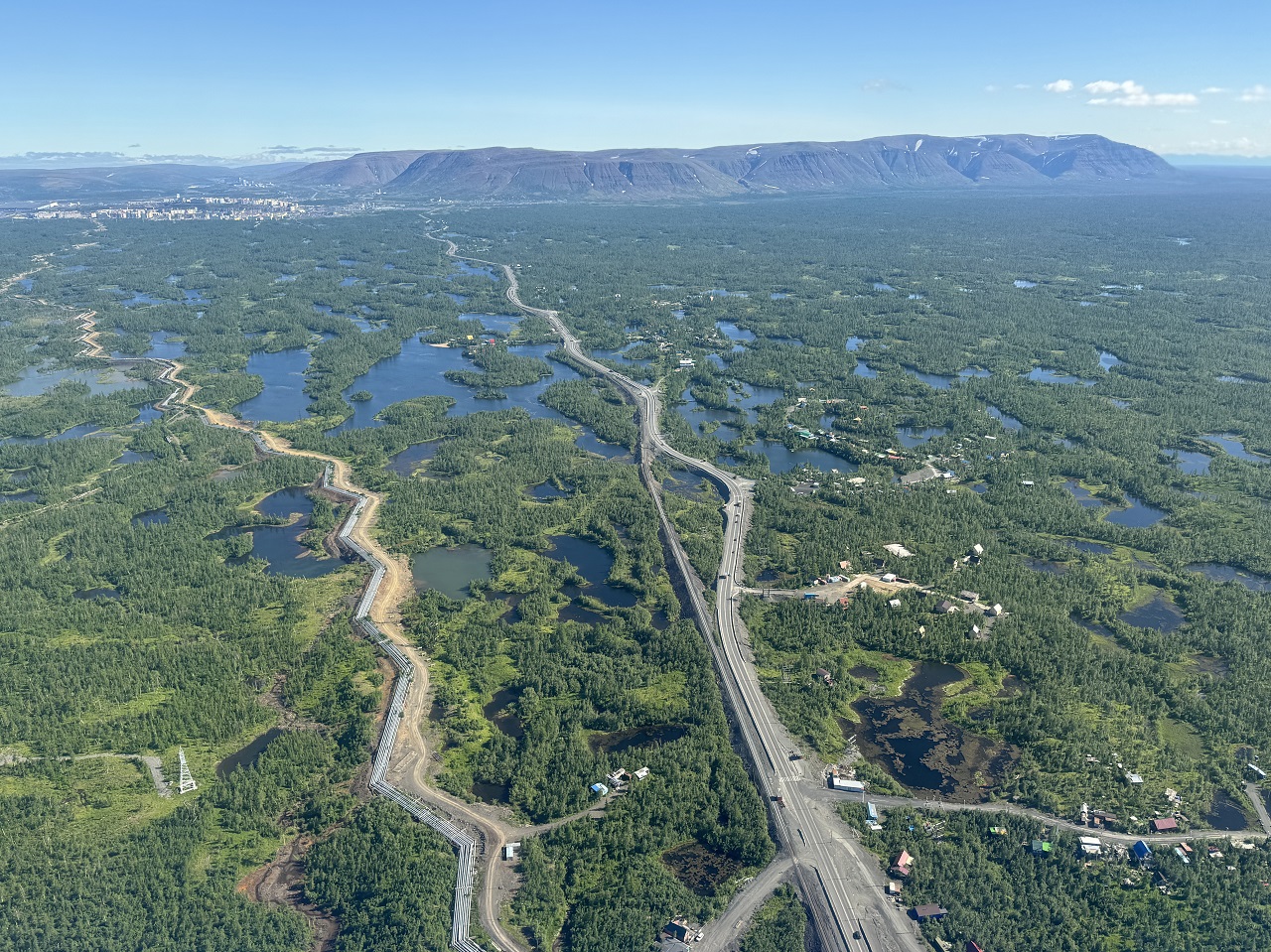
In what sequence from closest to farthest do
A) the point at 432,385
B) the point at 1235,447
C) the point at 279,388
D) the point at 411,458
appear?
1. the point at 411,458
2. the point at 1235,447
3. the point at 279,388
4. the point at 432,385

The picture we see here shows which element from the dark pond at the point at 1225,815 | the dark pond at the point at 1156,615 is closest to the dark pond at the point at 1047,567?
the dark pond at the point at 1156,615

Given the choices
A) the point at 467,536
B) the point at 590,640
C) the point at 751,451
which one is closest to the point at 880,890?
the point at 590,640

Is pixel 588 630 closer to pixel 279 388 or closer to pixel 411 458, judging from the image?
pixel 411 458

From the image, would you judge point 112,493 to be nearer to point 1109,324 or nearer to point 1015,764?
point 1015,764

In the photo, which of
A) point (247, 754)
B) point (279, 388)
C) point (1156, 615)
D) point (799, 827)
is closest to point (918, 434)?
point (1156, 615)

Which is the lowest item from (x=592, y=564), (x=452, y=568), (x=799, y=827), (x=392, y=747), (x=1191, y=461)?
(x=799, y=827)

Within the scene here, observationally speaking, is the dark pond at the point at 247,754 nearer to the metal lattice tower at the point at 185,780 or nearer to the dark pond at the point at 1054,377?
the metal lattice tower at the point at 185,780

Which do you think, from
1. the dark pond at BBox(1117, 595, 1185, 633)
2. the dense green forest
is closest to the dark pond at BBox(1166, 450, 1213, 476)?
the dense green forest
